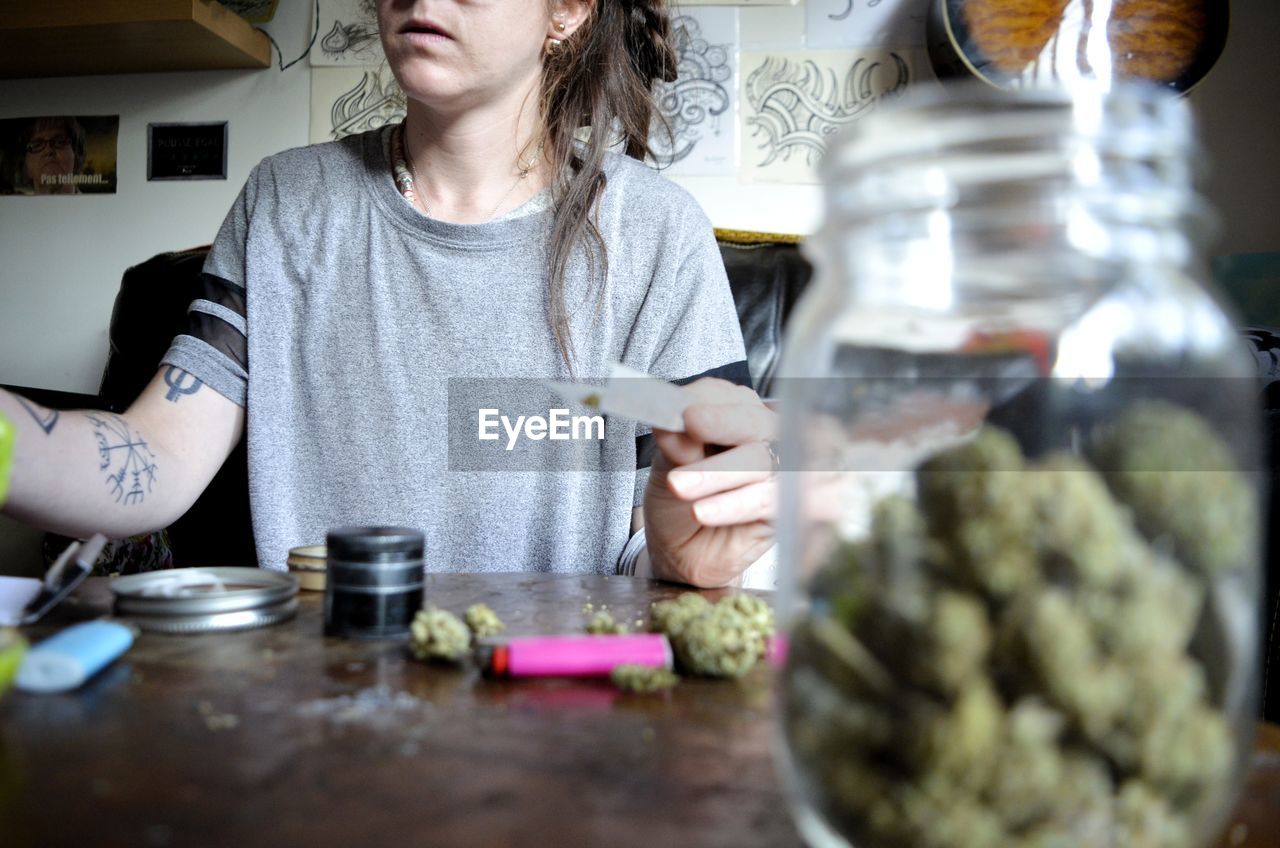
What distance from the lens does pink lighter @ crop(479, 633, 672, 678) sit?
49 cm

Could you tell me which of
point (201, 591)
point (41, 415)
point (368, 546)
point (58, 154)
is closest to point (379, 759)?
point (368, 546)

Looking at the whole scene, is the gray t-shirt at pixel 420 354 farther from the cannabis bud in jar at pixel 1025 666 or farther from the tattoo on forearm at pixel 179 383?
the cannabis bud in jar at pixel 1025 666

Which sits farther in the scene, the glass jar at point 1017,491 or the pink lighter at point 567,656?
the pink lighter at point 567,656

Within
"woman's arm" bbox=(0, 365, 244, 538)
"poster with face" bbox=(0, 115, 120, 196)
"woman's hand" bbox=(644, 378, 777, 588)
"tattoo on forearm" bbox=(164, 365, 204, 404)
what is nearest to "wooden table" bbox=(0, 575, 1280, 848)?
"woman's hand" bbox=(644, 378, 777, 588)

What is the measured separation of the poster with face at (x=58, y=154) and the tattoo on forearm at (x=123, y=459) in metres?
1.49

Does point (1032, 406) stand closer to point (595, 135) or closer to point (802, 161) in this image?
point (595, 135)

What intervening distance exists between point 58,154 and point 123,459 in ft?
5.37

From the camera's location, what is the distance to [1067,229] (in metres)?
0.27

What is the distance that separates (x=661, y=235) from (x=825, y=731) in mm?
993

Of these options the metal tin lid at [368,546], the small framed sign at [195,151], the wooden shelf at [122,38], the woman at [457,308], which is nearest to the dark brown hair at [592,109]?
the woman at [457,308]

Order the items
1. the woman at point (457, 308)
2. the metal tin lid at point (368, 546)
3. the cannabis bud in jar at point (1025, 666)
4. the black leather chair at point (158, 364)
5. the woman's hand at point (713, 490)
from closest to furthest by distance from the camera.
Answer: the cannabis bud in jar at point (1025, 666) < the metal tin lid at point (368, 546) < the woman's hand at point (713, 490) < the woman at point (457, 308) < the black leather chair at point (158, 364)

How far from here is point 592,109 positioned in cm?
122

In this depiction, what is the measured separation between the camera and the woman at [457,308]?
Result: 3.61 feet

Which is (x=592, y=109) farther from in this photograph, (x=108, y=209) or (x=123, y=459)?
(x=108, y=209)
